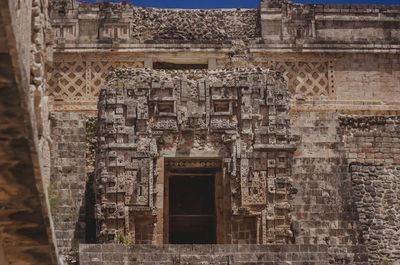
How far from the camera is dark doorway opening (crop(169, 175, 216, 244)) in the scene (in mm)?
15789

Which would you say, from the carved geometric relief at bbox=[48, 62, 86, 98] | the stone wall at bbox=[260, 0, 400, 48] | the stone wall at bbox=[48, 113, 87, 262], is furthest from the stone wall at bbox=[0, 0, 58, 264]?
the stone wall at bbox=[260, 0, 400, 48]

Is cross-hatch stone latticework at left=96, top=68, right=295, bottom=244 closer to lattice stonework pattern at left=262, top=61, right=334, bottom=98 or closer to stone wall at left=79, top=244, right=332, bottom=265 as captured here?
stone wall at left=79, top=244, right=332, bottom=265

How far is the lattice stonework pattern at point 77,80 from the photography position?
1792cm

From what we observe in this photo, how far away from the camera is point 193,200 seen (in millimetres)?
17234

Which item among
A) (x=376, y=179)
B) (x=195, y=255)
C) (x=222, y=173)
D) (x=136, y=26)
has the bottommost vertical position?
(x=195, y=255)

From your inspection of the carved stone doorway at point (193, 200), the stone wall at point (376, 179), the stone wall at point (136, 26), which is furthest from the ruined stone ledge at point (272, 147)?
the stone wall at point (136, 26)

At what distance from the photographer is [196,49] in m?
18.3

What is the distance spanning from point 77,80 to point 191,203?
13.5ft

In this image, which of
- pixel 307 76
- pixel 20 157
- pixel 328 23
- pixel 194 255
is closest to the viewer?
pixel 20 157

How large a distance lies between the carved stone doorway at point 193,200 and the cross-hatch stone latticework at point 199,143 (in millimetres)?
85

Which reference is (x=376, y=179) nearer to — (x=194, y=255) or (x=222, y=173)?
(x=222, y=173)

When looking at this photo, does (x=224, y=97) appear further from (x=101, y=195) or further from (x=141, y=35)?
(x=141, y=35)

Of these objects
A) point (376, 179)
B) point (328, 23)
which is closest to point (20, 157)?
point (376, 179)

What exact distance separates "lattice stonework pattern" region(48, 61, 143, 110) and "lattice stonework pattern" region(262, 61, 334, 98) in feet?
11.7
